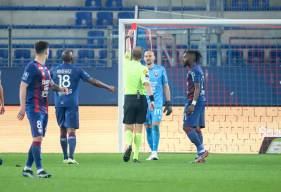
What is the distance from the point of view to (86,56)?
33406mm

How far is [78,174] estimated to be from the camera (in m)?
12.8

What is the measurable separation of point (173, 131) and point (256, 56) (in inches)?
306

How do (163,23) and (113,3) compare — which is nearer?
(163,23)

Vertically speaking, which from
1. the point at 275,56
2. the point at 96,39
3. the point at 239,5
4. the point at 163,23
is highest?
the point at 239,5

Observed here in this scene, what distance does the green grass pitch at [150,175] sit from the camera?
10.9 m

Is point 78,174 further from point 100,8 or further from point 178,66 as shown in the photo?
point 100,8

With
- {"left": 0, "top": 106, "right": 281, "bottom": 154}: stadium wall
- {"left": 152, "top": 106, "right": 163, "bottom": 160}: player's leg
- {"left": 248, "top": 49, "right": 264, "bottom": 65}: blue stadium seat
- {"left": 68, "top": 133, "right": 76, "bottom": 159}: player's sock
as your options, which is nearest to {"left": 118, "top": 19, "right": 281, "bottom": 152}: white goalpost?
{"left": 0, "top": 106, "right": 281, "bottom": 154}: stadium wall

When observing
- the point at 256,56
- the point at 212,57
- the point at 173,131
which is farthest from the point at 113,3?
the point at 173,131

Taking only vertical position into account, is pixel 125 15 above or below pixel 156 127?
above

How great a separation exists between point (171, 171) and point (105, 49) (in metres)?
19.8

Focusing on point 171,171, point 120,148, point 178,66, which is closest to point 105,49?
point 178,66

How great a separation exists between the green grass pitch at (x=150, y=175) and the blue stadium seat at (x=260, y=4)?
1706 centimetres

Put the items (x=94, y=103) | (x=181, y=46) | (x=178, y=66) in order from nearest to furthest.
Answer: (x=178, y=66) → (x=181, y=46) → (x=94, y=103)

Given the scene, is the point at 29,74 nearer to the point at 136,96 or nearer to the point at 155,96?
the point at 136,96
